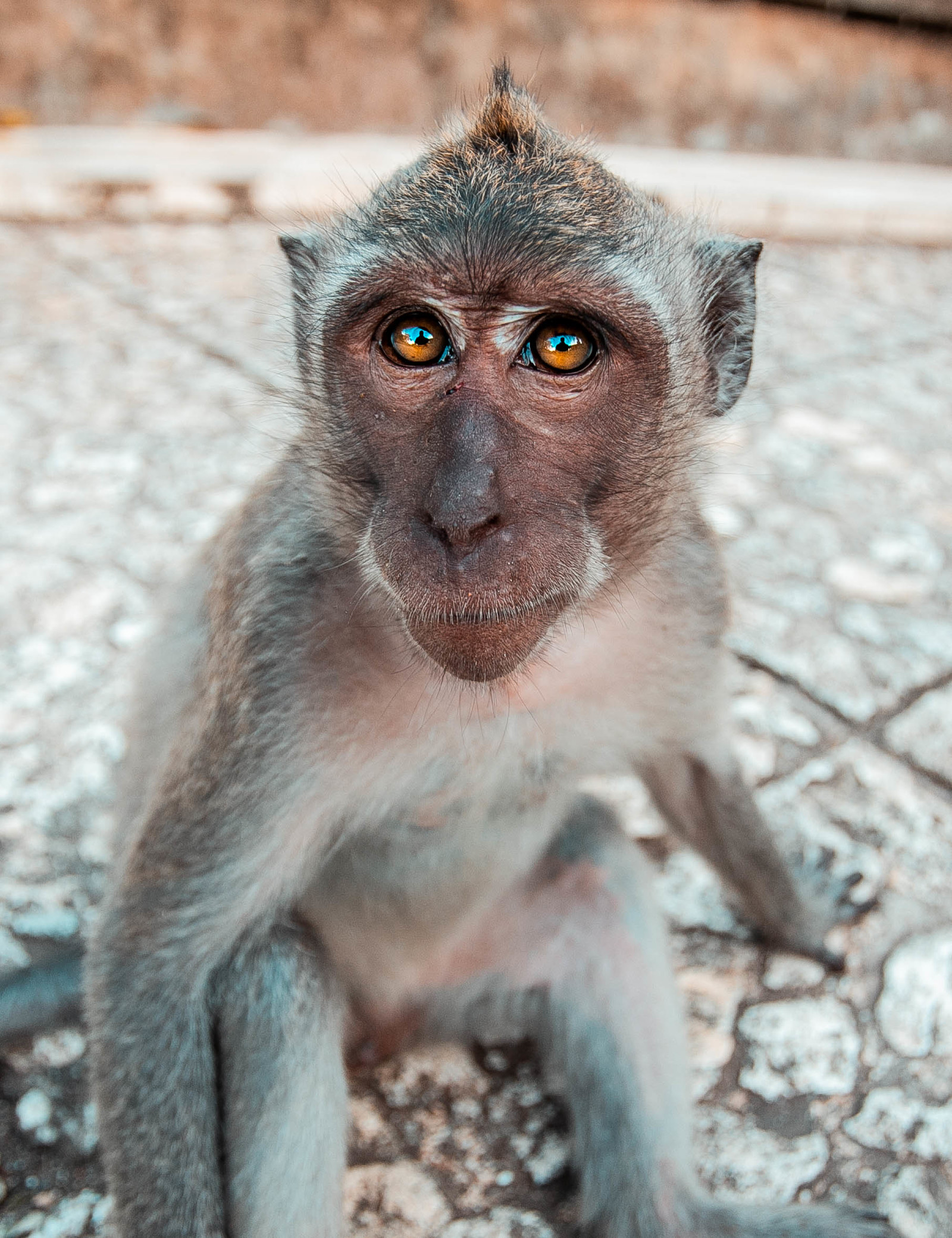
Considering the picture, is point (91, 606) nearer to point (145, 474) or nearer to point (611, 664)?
point (145, 474)

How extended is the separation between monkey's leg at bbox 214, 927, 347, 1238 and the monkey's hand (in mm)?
1137

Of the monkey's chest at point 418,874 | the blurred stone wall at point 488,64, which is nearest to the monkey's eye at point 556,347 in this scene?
the monkey's chest at point 418,874

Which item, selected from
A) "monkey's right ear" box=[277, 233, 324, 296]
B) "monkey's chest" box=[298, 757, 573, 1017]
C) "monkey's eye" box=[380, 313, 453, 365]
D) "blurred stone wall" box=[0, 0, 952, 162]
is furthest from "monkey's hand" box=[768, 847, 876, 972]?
"blurred stone wall" box=[0, 0, 952, 162]

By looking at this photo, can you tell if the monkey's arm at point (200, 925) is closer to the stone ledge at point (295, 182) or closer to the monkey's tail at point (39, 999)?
the monkey's tail at point (39, 999)

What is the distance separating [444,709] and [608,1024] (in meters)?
0.72

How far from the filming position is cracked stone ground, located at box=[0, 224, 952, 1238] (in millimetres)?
2133

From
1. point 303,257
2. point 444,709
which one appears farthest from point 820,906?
point 303,257

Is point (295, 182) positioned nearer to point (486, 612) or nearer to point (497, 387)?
point (497, 387)

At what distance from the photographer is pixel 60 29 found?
8508 mm

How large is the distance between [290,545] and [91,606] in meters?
1.73

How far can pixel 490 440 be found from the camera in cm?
157

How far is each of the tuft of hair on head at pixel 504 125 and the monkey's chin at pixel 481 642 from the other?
77cm

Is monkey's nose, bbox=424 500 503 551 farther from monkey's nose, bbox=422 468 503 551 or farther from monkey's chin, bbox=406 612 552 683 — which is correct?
monkey's chin, bbox=406 612 552 683

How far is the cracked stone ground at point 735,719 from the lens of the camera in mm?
2133
